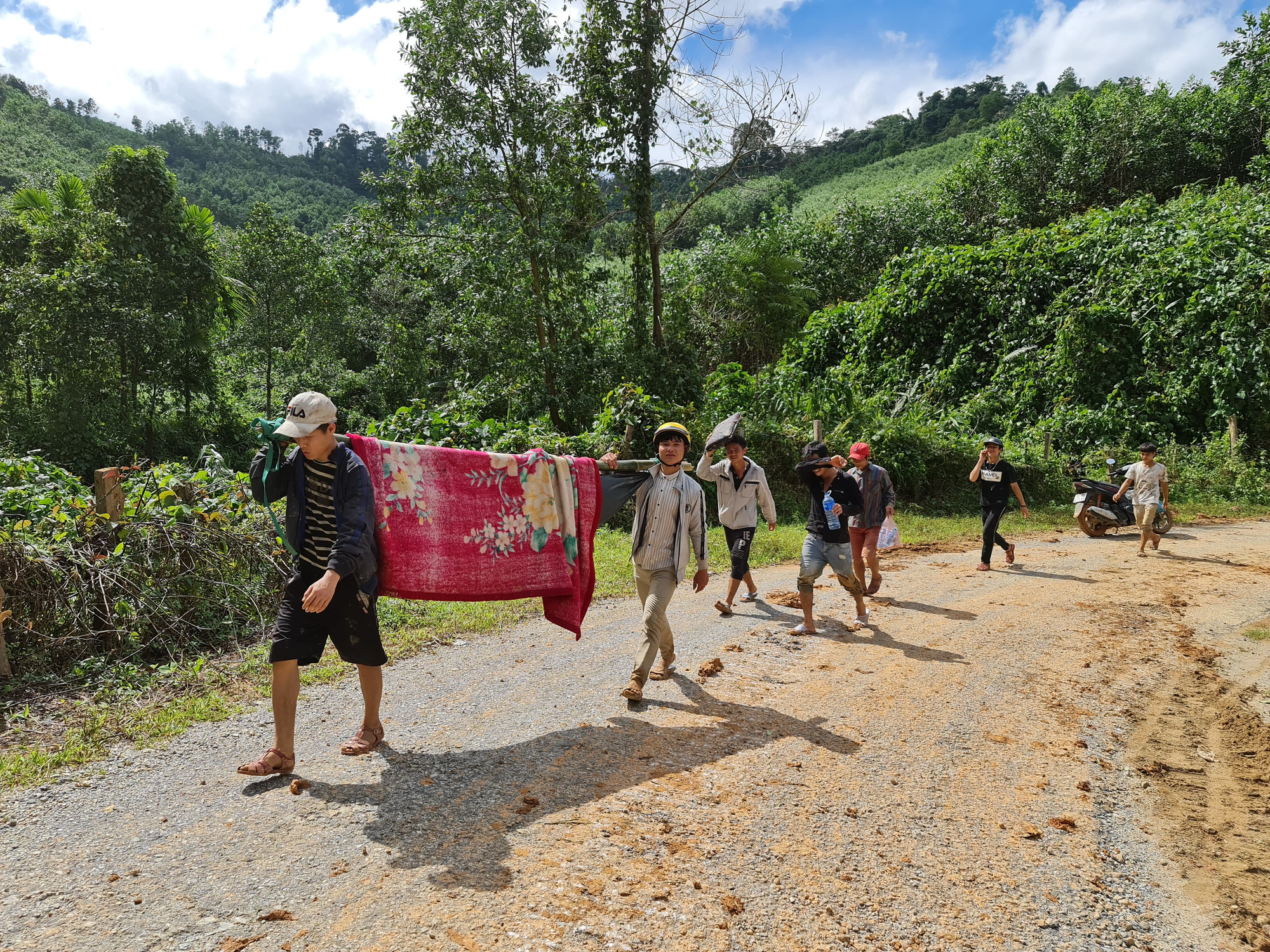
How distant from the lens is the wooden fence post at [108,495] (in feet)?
20.2

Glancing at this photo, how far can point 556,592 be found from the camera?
16.2ft

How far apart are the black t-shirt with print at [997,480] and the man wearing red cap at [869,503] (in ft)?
6.94

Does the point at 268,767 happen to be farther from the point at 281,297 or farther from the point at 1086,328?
the point at 281,297

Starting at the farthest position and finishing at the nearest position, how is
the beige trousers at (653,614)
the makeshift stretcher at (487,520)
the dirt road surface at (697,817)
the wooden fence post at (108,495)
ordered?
the wooden fence post at (108,495) < the beige trousers at (653,614) < the makeshift stretcher at (487,520) < the dirt road surface at (697,817)

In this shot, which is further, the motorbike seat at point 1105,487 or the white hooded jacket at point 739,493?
the motorbike seat at point 1105,487

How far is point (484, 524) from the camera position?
4719 millimetres

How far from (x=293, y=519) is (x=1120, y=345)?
68.7ft

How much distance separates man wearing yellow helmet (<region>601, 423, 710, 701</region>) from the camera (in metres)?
5.32

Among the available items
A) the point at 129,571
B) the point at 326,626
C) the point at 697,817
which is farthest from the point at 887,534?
the point at 129,571

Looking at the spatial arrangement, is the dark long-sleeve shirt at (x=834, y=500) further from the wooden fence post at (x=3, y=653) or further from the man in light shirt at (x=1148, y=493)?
the man in light shirt at (x=1148, y=493)

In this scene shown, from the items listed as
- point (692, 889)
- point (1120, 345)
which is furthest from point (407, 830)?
point (1120, 345)

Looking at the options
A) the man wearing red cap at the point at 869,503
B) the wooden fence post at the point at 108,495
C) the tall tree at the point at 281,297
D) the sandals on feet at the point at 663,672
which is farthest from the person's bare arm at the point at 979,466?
the tall tree at the point at 281,297

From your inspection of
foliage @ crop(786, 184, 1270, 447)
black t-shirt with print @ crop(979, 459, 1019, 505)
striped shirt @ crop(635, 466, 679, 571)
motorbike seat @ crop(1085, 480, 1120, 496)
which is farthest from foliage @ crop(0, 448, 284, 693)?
foliage @ crop(786, 184, 1270, 447)

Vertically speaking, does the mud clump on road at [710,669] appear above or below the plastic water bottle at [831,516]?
below
